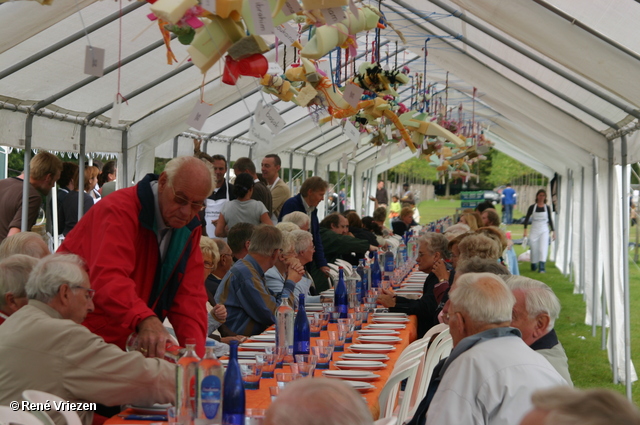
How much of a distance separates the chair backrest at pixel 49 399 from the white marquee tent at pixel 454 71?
1916 mm

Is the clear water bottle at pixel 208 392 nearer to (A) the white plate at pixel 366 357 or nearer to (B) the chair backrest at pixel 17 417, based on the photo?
(B) the chair backrest at pixel 17 417

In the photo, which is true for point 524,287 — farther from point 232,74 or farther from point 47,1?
point 47,1

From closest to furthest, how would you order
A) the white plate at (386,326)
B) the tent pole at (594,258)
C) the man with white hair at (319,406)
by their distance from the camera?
the man with white hair at (319,406) < the white plate at (386,326) < the tent pole at (594,258)

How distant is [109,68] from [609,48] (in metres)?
4.38

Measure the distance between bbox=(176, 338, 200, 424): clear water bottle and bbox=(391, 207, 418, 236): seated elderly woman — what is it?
11.1 meters

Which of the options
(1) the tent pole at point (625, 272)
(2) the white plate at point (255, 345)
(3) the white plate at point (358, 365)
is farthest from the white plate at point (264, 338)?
(1) the tent pole at point (625, 272)

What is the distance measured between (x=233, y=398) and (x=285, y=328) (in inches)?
51.0

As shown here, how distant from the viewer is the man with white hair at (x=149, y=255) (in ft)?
10.5

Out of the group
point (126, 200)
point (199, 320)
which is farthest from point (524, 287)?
point (126, 200)

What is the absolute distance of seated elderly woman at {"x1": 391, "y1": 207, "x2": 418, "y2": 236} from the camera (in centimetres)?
1374

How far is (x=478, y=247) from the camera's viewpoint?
5.52 metres

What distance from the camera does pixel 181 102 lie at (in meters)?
9.06

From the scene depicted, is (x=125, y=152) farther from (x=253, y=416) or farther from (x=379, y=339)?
(x=253, y=416)

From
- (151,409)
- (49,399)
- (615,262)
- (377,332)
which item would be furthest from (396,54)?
(49,399)
